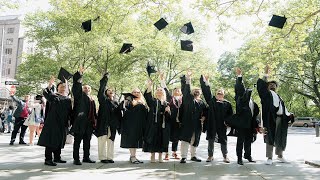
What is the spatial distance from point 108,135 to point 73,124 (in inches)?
34.2

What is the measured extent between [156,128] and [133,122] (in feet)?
1.69

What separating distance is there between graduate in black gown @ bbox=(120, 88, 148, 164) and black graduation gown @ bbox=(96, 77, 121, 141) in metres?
0.16

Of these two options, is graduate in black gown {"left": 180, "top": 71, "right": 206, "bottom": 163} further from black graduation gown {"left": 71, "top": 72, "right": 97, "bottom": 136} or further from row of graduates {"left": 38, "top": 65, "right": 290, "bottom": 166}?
black graduation gown {"left": 71, "top": 72, "right": 97, "bottom": 136}

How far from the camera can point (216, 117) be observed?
802cm

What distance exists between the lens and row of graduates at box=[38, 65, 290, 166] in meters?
7.53

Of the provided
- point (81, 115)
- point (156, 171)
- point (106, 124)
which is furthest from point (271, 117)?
point (81, 115)

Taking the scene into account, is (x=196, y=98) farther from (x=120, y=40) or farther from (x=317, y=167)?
(x=120, y=40)

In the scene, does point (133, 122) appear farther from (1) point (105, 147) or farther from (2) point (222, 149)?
(2) point (222, 149)

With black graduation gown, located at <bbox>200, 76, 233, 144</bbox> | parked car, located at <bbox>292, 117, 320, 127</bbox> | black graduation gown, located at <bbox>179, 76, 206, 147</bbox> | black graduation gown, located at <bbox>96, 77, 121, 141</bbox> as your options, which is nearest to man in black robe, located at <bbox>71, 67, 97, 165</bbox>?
black graduation gown, located at <bbox>96, 77, 121, 141</bbox>

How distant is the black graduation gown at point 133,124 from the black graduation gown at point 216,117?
4.66 ft

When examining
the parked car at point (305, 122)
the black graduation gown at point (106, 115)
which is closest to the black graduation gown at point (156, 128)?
the black graduation gown at point (106, 115)

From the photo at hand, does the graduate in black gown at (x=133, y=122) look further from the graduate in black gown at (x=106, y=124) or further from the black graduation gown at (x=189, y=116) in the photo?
the black graduation gown at (x=189, y=116)

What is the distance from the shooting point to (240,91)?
778cm

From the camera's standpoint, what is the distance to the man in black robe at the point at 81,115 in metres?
7.35
